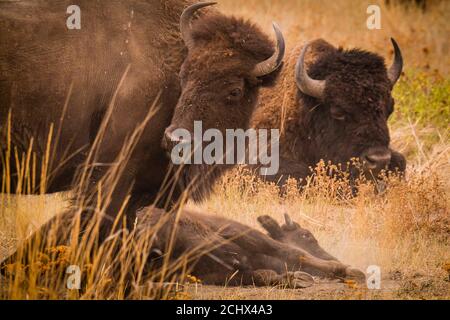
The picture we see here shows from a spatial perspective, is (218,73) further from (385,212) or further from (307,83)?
(307,83)

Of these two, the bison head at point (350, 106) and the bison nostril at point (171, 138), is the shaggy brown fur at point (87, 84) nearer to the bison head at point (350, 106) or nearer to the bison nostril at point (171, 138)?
the bison nostril at point (171, 138)

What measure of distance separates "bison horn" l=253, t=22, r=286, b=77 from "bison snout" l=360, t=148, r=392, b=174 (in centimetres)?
269

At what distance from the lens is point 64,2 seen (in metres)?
6.39

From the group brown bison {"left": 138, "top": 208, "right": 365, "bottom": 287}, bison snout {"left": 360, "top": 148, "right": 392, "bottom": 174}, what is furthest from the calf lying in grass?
bison snout {"left": 360, "top": 148, "right": 392, "bottom": 174}

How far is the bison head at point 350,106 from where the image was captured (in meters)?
8.97

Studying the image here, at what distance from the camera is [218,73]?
254 inches

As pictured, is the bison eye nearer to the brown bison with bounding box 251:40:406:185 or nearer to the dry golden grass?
the brown bison with bounding box 251:40:406:185

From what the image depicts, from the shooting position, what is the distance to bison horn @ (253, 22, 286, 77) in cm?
653

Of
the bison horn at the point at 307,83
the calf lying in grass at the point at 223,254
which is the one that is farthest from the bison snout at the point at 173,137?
the bison horn at the point at 307,83

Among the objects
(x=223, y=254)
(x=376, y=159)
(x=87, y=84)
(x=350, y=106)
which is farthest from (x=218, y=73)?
(x=376, y=159)

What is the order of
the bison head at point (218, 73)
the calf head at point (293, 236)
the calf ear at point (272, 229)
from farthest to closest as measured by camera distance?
1. the calf ear at point (272, 229)
2. the calf head at point (293, 236)
3. the bison head at point (218, 73)

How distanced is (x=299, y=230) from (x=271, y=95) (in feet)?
10.7

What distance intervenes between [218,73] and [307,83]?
10.2 ft
